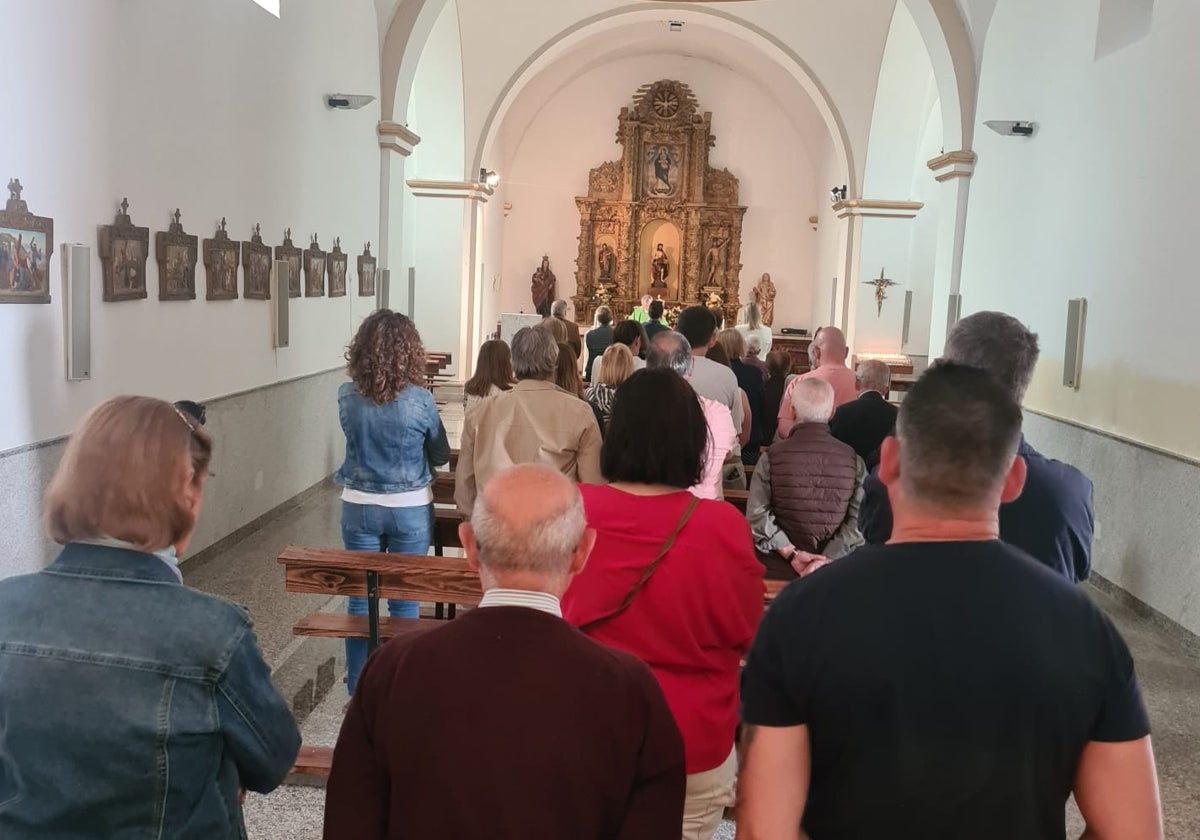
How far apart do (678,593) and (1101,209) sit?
6621 mm

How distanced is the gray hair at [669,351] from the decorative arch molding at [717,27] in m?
12.5

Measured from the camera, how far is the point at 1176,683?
5719 millimetres

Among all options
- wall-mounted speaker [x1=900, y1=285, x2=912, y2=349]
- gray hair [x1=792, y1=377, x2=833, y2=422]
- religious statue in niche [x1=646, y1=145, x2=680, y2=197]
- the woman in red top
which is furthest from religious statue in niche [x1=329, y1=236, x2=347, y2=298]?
religious statue in niche [x1=646, y1=145, x2=680, y2=197]

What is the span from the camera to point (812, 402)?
4.46m

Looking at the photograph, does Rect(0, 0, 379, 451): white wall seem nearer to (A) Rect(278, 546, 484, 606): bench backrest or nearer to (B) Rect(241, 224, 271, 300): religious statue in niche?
(B) Rect(241, 224, 271, 300): religious statue in niche

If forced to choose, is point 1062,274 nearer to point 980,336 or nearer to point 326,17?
point 980,336

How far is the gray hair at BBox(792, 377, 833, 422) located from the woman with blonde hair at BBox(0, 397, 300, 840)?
9.61 feet

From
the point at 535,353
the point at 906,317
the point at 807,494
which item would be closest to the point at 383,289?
the point at 535,353

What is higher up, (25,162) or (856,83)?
(856,83)

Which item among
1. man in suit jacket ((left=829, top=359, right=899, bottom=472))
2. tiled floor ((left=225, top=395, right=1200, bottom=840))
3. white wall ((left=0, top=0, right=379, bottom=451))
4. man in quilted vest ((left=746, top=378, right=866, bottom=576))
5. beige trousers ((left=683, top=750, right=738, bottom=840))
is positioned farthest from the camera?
man in suit jacket ((left=829, top=359, right=899, bottom=472))

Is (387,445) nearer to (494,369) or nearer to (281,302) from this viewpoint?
(494,369)

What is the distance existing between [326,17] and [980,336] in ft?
26.4

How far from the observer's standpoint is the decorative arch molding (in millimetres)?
17172

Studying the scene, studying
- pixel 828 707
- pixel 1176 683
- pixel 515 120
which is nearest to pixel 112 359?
pixel 828 707
